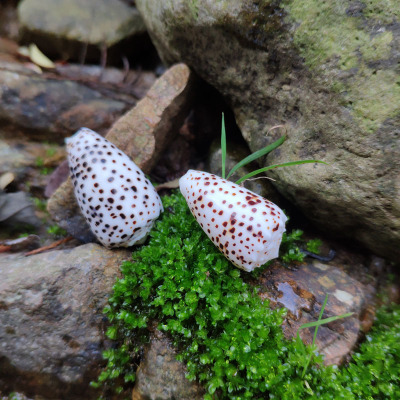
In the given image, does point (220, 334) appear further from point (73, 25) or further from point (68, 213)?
point (73, 25)

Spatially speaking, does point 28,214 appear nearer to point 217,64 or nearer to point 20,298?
point 20,298

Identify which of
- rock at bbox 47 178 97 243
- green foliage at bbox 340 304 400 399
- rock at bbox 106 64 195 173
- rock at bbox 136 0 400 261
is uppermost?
rock at bbox 136 0 400 261

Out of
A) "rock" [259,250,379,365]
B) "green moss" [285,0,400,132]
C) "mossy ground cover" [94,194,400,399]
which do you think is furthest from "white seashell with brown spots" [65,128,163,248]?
"green moss" [285,0,400,132]

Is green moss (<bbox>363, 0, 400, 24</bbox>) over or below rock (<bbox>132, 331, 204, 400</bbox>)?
over

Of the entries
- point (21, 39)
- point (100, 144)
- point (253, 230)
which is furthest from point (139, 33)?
point (253, 230)

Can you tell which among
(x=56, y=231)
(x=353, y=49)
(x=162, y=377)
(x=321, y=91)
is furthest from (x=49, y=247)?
(x=353, y=49)

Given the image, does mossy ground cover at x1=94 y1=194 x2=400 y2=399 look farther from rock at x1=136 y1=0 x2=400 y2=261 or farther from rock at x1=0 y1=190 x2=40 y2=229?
rock at x1=0 y1=190 x2=40 y2=229

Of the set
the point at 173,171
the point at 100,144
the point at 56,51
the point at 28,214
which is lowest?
the point at 28,214
